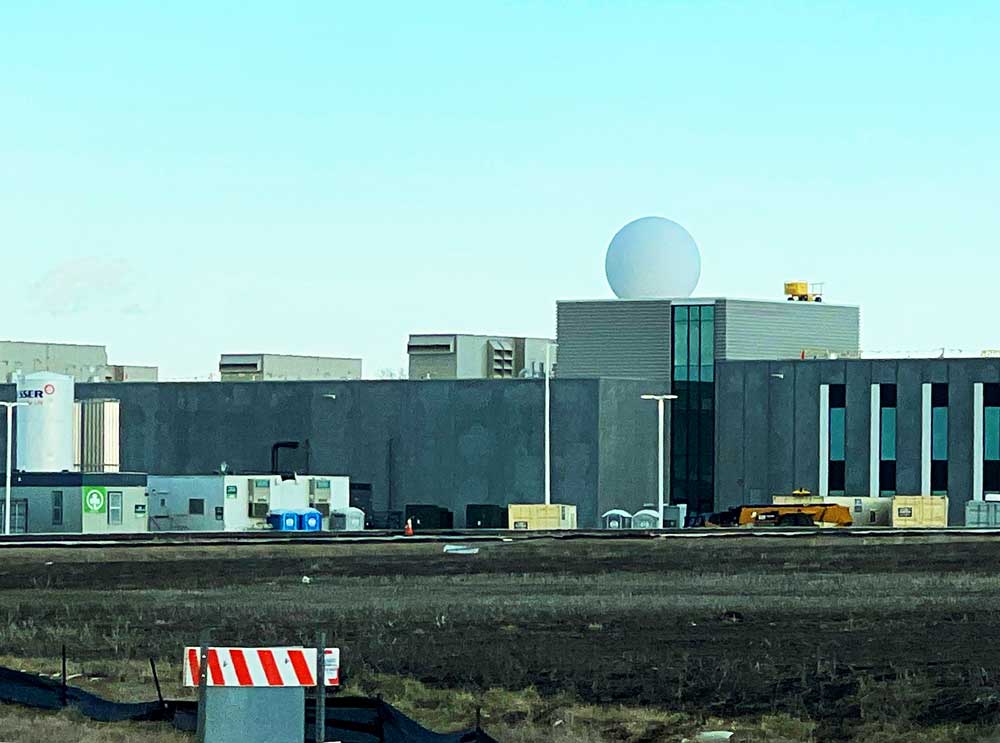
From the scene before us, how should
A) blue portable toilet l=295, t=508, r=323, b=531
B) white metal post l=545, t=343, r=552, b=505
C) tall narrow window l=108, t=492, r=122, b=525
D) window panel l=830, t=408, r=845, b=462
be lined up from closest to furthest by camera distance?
tall narrow window l=108, t=492, r=122, b=525
blue portable toilet l=295, t=508, r=323, b=531
white metal post l=545, t=343, r=552, b=505
window panel l=830, t=408, r=845, b=462

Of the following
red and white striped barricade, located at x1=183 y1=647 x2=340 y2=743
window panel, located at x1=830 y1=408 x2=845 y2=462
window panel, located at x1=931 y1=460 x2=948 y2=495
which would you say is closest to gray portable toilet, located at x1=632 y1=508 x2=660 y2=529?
window panel, located at x1=830 y1=408 x2=845 y2=462

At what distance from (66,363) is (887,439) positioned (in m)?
58.2

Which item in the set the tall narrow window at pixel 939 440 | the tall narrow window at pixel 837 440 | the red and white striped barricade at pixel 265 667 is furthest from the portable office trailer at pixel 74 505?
the red and white striped barricade at pixel 265 667

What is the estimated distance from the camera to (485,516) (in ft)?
357

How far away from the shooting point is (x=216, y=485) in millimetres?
101688

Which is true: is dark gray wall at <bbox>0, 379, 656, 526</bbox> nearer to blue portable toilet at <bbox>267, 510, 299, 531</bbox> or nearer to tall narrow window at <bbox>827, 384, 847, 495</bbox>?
tall narrow window at <bbox>827, 384, 847, 495</bbox>

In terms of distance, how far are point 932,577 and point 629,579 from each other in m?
7.82

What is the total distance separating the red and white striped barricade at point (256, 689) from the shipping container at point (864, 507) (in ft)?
280

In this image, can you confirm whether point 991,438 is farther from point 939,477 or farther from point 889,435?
point 889,435

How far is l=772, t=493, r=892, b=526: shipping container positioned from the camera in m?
102

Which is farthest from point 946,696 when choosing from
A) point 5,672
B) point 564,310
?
point 564,310

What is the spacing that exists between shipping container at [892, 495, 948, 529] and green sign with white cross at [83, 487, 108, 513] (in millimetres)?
39435

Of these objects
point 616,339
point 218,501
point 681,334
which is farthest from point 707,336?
point 218,501

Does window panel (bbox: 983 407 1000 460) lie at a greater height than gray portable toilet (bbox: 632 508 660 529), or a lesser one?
greater
